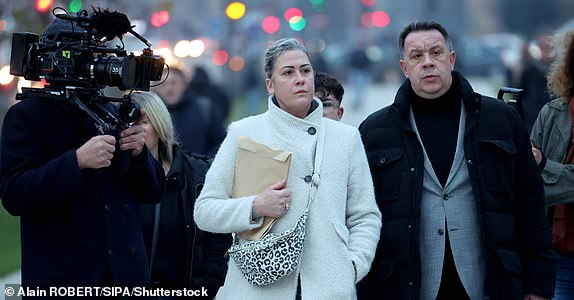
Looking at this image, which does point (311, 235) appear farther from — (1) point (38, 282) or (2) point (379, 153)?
(1) point (38, 282)

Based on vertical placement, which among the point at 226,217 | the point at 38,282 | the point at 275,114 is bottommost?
the point at 38,282

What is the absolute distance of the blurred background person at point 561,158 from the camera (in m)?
6.34

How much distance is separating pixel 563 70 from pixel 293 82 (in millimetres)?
2157

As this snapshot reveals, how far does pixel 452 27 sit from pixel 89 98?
210 feet

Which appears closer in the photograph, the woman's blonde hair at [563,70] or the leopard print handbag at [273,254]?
the leopard print handbag at [273,254]

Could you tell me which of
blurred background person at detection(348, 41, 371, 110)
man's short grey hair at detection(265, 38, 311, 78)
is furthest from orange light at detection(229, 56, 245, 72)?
man's short grey hair at detection(265, 38, 311, 78)

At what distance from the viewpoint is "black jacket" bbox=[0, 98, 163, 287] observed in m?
4.93

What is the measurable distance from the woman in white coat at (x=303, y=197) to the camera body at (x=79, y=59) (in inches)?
21.9

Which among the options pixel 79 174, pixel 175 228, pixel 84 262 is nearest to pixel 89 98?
pixel 79 174

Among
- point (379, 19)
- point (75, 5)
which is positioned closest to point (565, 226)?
point (75, 5)

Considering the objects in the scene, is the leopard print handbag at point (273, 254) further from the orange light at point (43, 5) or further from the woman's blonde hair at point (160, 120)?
the orange light at point (43, 5)

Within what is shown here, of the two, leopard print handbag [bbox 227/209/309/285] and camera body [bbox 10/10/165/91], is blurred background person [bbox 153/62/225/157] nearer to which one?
camera body [bbox 10/10/165/91]

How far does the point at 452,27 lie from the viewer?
222 feet

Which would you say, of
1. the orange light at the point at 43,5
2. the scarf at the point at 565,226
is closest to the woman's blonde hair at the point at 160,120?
the scarf at the point at 565,226
